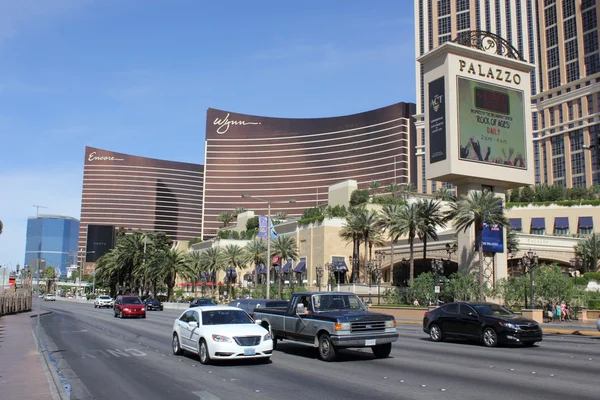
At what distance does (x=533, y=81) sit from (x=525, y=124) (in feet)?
285

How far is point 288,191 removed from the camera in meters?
184

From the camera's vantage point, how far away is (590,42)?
119875mm

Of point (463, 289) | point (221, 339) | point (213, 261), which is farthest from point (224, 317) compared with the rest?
point (213, 261)

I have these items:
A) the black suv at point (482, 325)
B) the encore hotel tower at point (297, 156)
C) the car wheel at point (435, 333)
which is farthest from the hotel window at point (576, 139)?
the black suv at point (482, 325)

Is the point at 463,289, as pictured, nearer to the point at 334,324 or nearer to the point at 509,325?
the point at 509,325

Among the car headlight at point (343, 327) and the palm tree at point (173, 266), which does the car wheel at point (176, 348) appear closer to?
the car headlight at point (343, 327)

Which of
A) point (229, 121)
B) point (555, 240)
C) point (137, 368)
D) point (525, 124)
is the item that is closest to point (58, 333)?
point (137, 368)

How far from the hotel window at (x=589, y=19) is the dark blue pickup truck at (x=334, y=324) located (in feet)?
421

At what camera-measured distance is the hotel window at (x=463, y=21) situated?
461ft

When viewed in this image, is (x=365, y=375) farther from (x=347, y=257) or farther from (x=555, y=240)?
(x=347, y=257)

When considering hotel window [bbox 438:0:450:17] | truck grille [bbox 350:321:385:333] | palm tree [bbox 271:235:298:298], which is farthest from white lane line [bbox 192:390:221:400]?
hotel window [bbox 438:0:450:17]

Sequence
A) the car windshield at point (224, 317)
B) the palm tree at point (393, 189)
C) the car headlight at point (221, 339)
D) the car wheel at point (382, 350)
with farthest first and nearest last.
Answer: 1. the palm tree at point (393, 189)
2. the car wheel at point (382, 350)
3. the car windshield at point (224, 317)
4. the car headlight at point (221, 339)

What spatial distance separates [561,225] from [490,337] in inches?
2983

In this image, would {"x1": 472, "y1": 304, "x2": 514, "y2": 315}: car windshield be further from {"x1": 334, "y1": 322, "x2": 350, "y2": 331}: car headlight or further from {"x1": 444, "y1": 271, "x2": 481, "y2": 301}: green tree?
{"x1": 444, "y1": 271, "x2": 481, "y2": 301}: green tree
